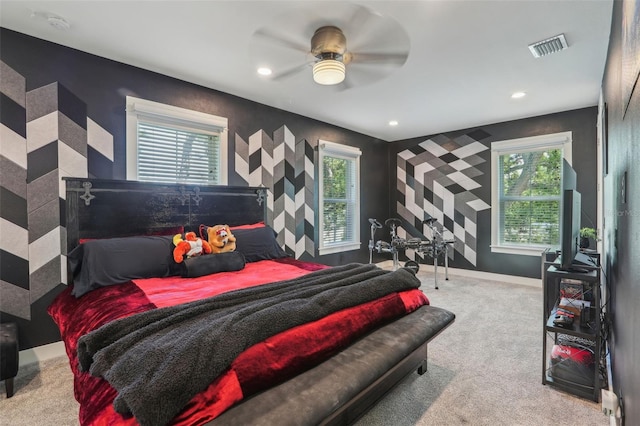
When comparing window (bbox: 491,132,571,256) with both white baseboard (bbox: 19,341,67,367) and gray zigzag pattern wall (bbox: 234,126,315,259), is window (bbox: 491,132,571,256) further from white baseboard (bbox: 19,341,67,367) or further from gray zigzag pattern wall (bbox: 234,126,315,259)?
white baseboard (bbox: 19,341,67,367)

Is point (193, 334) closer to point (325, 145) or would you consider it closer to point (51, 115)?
point (51, 115)

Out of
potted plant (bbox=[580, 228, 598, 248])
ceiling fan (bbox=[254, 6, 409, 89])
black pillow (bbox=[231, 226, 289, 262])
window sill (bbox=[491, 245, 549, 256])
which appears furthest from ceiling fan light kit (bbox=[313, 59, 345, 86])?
window sill (bbox=[491, 245, 549, 256])

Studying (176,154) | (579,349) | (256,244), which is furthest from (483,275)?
(176,154)

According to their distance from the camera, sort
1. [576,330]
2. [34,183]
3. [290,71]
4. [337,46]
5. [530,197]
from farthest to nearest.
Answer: [530,197]
[290,71]
[34,183]
[337,46]
[576,330]

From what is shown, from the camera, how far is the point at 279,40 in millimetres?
2514

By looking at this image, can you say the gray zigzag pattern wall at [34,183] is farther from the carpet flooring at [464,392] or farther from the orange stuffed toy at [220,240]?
the orange stuffed toy at [220,240]

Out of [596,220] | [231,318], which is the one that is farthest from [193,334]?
[596,220]

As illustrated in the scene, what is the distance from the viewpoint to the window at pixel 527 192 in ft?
14.8

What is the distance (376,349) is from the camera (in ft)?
5.34

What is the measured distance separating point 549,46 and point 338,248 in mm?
3614

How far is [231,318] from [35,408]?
1621 millimetres

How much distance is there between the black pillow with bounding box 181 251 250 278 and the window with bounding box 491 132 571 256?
4232 mm

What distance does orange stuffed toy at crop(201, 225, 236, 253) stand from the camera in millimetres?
2887

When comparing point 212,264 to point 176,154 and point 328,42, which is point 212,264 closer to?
point 176,154
